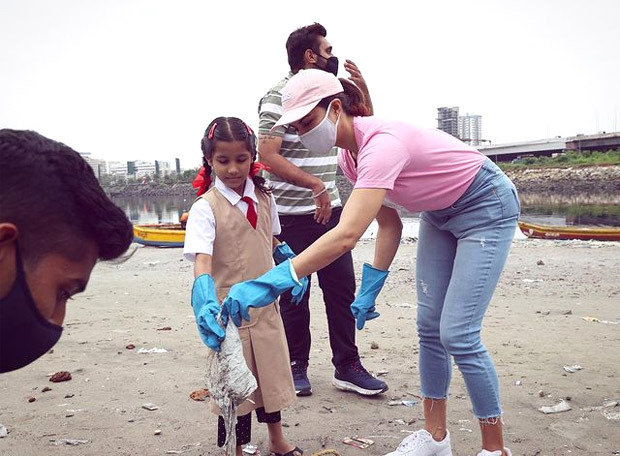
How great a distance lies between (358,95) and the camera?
9.04ft

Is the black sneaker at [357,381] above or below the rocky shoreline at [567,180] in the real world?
above

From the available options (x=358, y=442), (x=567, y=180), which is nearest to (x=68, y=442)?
(x=358, y=442)

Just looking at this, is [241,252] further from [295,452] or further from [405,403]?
[405,403]

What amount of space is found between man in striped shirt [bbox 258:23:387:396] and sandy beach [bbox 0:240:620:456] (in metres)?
0.16

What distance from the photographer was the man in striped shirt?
146 inches

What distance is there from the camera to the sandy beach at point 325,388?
3.06 m

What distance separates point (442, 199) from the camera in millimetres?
2666

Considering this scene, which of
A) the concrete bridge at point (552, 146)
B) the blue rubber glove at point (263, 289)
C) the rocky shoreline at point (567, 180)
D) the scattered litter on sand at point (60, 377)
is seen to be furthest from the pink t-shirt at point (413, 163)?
the concrete bridge at point (552, 146)

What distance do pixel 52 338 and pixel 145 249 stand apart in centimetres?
1527

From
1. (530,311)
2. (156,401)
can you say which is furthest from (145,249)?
(156,401)

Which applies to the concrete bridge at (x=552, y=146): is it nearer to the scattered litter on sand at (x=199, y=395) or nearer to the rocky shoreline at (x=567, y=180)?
the rocky shoreline at (x=567, y=180)

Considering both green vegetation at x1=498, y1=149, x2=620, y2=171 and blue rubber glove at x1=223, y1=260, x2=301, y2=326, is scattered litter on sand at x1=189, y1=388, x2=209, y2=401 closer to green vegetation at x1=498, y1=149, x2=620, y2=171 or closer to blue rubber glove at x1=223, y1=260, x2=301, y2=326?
blue rubber glove at x1=223, y1=260, x2=301, y2=326

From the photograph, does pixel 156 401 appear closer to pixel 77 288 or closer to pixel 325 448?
pixel 325 448

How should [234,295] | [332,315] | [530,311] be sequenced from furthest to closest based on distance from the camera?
1. [530,311]
2. [332,315]
3. [234,295]
